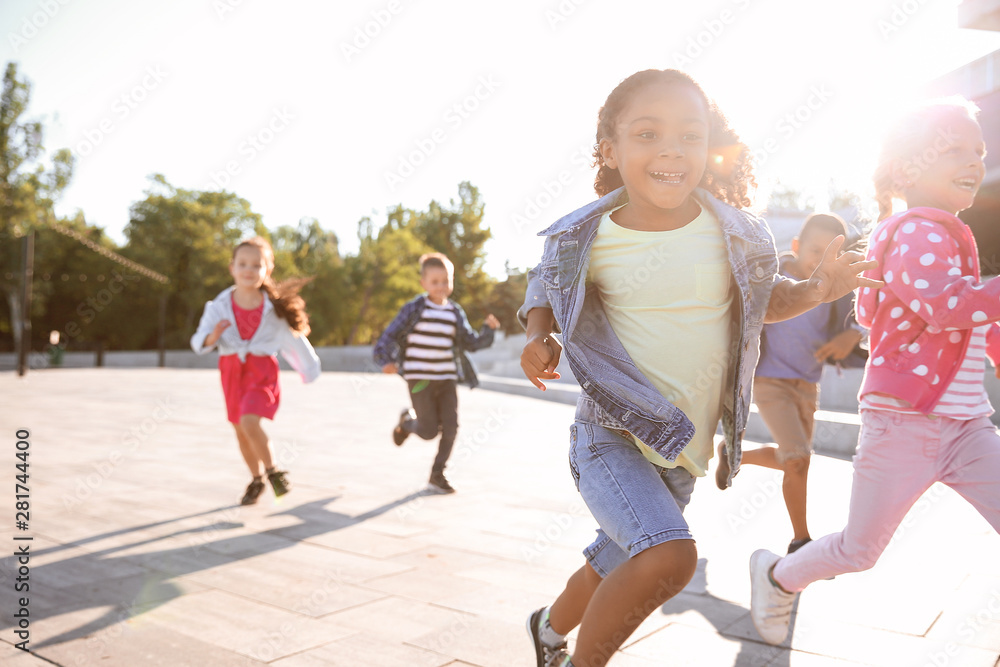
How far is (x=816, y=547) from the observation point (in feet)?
8.98

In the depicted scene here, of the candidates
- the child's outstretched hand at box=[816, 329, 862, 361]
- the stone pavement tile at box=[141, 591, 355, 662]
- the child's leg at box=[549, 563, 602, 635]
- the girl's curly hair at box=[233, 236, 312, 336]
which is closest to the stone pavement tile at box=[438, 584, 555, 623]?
the stone pavement tile at box=[141, 591, 355, 662]

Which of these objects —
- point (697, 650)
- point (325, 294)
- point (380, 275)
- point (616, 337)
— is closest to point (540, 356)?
point (616, 337)

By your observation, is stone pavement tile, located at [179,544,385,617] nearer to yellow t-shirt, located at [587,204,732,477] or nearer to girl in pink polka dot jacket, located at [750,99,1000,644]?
yellow t-shirt, located at [587,204,732,477]

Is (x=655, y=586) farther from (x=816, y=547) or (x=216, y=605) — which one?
(x=216, y=605)

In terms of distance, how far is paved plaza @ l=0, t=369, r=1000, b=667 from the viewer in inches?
114

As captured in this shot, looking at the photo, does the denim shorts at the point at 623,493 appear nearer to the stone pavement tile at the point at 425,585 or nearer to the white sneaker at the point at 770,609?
the white sneaker at the point at 770,609

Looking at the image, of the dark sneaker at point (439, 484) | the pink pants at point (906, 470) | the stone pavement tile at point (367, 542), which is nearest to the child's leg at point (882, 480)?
the pink pants at point (906, 470)

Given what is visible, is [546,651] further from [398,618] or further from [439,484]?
[439,484]

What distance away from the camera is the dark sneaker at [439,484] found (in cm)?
608

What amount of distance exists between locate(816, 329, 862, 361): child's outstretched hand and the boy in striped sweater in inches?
107

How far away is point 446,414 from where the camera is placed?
6289mm

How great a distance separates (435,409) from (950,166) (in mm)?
4403

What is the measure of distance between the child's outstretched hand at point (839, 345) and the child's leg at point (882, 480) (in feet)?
5.36

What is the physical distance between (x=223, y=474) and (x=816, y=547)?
5203 mm
